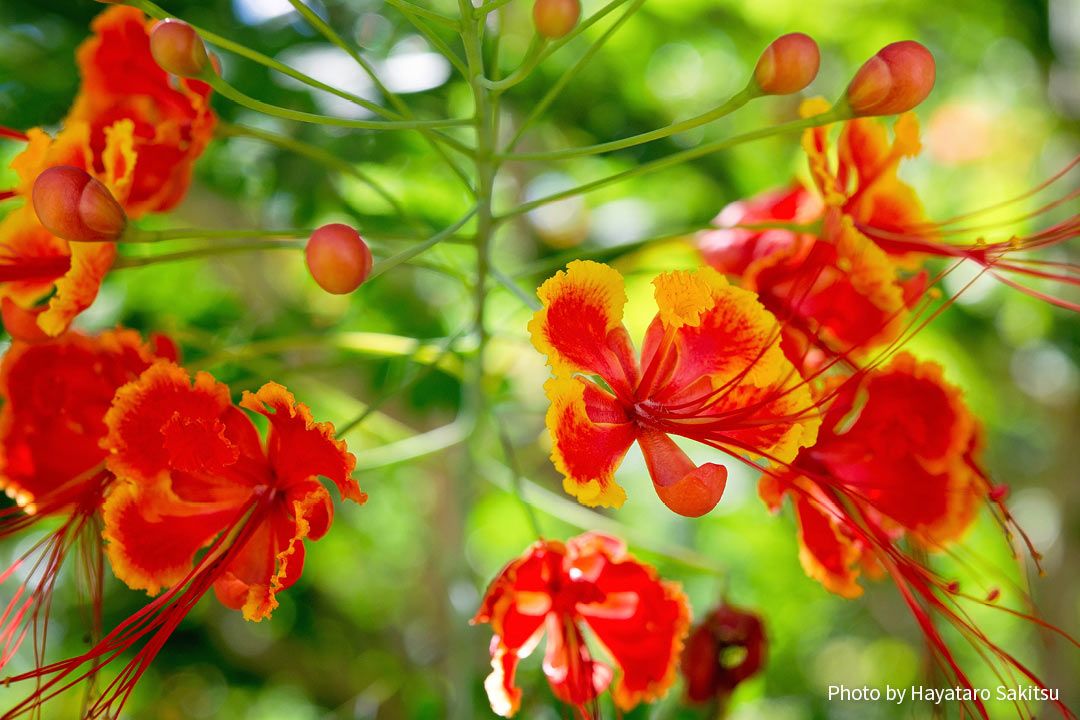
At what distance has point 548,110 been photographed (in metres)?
2.30

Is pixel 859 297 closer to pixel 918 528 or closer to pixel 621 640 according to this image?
pixel 918 528

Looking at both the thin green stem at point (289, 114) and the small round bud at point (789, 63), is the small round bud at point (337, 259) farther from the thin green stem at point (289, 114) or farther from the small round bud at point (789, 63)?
the small round bud at point (789, 63)

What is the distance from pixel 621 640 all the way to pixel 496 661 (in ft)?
0.69

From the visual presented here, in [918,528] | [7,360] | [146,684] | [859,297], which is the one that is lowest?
[146,684]

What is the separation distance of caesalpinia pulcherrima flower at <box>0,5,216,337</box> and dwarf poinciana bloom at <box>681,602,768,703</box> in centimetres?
112

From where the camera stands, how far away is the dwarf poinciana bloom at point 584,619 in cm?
130

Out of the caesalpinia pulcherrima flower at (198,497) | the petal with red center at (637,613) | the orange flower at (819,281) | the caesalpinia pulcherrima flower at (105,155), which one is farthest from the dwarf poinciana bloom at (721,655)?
the caesalpinia pulcherrima flower at (105,155)

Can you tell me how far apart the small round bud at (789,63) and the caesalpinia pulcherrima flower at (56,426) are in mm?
914

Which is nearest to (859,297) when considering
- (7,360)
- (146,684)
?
(7,360)

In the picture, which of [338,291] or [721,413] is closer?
[338,291]

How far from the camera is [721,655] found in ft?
5.28

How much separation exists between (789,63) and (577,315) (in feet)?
→ 1.43

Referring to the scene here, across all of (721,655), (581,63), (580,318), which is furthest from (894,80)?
(721,655)

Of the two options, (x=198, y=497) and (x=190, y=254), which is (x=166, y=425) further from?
(x=190, y=254)
